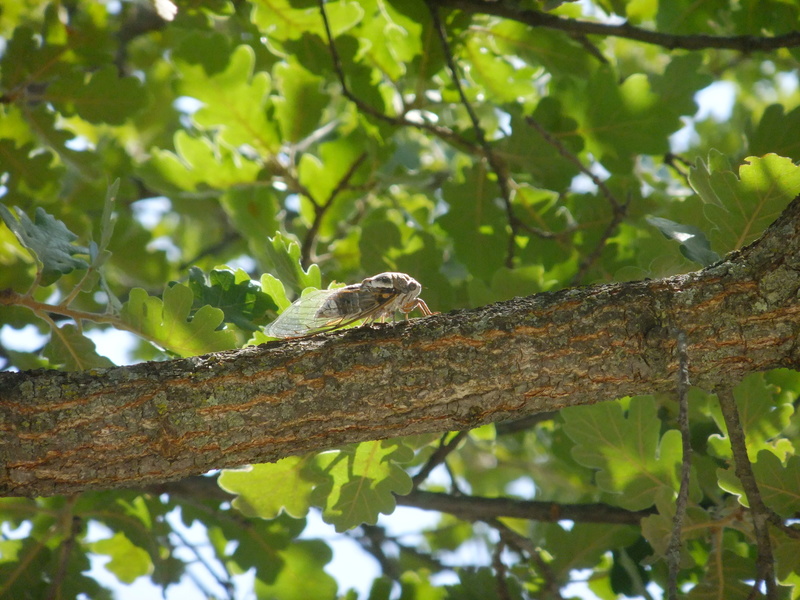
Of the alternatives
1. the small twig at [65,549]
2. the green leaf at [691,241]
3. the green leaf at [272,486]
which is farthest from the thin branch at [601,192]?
the small twig at [65,549]

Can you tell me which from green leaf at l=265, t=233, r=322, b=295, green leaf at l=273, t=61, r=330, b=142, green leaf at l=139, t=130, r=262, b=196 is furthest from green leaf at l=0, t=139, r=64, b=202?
green leaf at l=265, t=233, r=322, b=295

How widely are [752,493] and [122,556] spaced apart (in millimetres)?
2534

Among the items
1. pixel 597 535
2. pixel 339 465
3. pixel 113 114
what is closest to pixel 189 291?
pixel 339 465

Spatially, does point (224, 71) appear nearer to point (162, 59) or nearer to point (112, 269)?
point (112, 269)

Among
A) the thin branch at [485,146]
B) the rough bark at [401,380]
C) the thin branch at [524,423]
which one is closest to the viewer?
the rough bark at [401,380]

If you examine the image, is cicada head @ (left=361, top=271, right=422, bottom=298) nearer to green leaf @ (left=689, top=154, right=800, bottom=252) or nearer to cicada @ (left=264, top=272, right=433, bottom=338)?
cicada @ (left=264, top=272, right=433, bottom=338)

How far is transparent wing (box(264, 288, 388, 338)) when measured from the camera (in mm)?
1924

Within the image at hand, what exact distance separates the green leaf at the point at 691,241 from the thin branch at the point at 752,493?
0.35m

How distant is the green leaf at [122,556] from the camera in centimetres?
312

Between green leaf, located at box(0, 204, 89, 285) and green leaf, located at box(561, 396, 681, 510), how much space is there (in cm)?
156

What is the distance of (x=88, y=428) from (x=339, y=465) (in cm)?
80

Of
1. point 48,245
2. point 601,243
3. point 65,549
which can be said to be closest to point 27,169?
point 48,245

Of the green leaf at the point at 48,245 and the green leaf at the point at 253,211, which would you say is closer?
the green leaf at the point at 48,245

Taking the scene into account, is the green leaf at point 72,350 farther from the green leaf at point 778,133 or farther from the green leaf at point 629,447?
the green leaf at point 778,133
